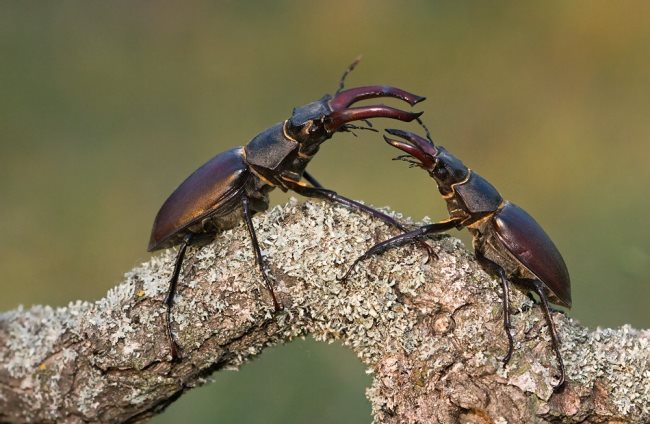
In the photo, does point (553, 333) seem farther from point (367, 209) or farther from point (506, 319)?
point (367, 209)

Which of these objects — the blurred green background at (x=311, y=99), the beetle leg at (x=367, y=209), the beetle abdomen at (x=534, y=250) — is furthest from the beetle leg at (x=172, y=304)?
the blurred green background at (x=311, y=99)

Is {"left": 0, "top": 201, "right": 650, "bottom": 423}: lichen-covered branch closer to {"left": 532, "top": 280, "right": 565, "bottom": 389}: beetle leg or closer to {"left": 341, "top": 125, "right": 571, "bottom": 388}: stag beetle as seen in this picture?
{"left": 532, "top": 280, "right": 565, "bottom": 389}: beetle leg

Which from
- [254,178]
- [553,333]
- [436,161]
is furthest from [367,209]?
[553,333]

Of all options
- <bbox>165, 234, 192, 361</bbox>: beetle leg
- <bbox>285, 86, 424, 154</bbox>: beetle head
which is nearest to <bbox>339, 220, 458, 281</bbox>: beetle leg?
<bbox>285, 86, 424, 154</bbox>: beetle head

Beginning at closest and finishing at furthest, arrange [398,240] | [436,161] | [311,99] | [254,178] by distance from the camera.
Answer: [398,240] → [436,161] → [254,178] → [311,99]

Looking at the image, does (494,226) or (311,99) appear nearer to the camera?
(494,226)

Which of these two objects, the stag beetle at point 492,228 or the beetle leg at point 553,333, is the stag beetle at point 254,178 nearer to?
the stag beetle at point 492,228
